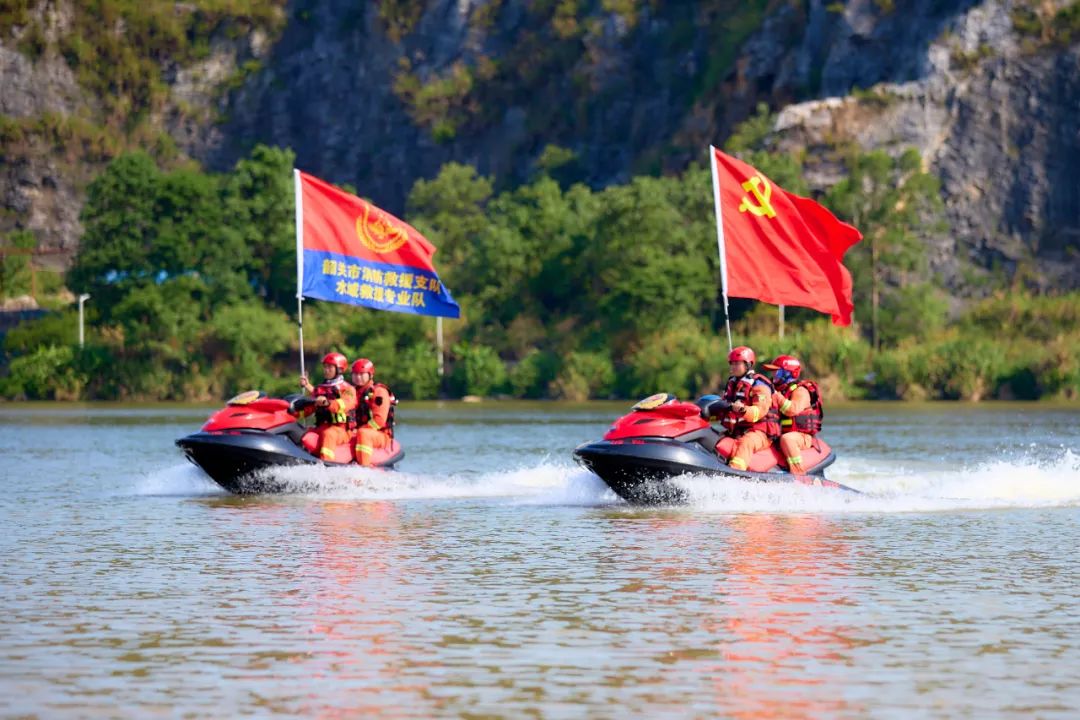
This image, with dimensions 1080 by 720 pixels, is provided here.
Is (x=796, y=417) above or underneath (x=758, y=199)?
underneath

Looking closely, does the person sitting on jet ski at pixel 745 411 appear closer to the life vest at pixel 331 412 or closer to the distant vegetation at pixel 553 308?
the life vest at pixel 331 412

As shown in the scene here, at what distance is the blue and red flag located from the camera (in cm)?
2747

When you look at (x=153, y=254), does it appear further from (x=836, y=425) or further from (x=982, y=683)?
(x=982, y=683)

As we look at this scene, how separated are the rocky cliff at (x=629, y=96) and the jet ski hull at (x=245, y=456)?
62.8 meters

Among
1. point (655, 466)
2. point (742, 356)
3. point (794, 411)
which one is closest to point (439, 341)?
point (794, 411)

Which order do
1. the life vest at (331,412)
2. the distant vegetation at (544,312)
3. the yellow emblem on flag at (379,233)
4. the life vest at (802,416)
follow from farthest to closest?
the distant vegetation at (544,312) < the yellow emblem on flag at (379,233) < the life vest at (331,412) < the life vest at (802,416)

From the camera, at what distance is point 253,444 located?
25203 mm

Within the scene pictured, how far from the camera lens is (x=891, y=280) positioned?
272 ft

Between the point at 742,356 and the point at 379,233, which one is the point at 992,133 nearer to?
the point at 379,233

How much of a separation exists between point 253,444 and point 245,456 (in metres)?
0.19

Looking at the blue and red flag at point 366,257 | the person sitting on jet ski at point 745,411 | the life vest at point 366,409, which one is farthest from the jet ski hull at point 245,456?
the person sitting on jet ski at point 745,411

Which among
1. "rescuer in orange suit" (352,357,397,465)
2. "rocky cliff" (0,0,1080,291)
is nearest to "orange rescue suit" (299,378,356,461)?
"rescuer in orange suit" (352,357,397,465)

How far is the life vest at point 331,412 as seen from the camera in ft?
84.0

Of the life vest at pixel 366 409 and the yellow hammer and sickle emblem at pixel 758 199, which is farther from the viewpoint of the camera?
the life vest at pixel 366 409
